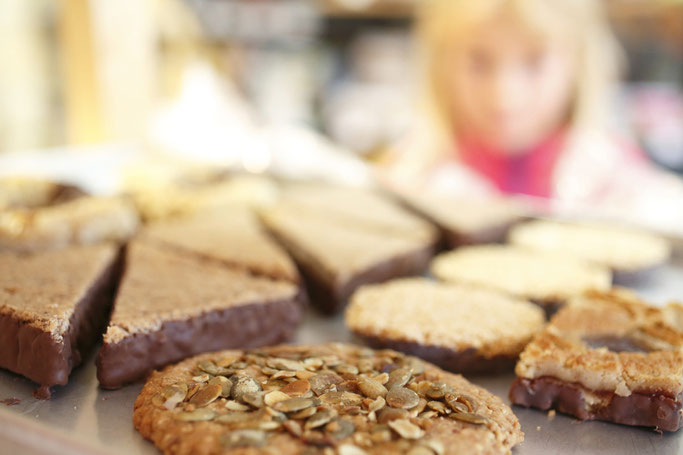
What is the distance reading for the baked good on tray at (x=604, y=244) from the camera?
192cm

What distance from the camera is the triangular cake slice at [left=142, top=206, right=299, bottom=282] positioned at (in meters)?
1.71

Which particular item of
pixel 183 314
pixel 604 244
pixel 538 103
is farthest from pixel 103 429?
pixel 538 103

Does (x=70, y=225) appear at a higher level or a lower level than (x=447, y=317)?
higher

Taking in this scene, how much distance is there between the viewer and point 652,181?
390 cm

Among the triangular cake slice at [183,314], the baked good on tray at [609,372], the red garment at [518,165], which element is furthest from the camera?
the red garment at [518,165]

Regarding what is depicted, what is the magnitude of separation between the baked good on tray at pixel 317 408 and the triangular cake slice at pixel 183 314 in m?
0.09

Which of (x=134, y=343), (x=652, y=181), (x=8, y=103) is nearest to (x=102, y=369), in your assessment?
(x=134, y=343)

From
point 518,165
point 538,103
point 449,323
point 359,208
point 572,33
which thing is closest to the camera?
point 449,323

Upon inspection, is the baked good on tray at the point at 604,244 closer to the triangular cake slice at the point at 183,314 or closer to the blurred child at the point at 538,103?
the triangular cake slice at the point at 183,314

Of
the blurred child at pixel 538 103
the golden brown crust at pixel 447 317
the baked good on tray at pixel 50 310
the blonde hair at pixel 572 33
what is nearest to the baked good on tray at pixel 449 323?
the golden brown crust at pixel 447 317

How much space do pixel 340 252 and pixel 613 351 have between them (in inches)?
→ 34.2

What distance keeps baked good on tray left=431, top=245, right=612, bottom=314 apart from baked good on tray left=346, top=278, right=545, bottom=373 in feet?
0.28

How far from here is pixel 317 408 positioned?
3.26 ft

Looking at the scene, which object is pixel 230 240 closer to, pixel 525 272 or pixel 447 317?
pixel 447 317
